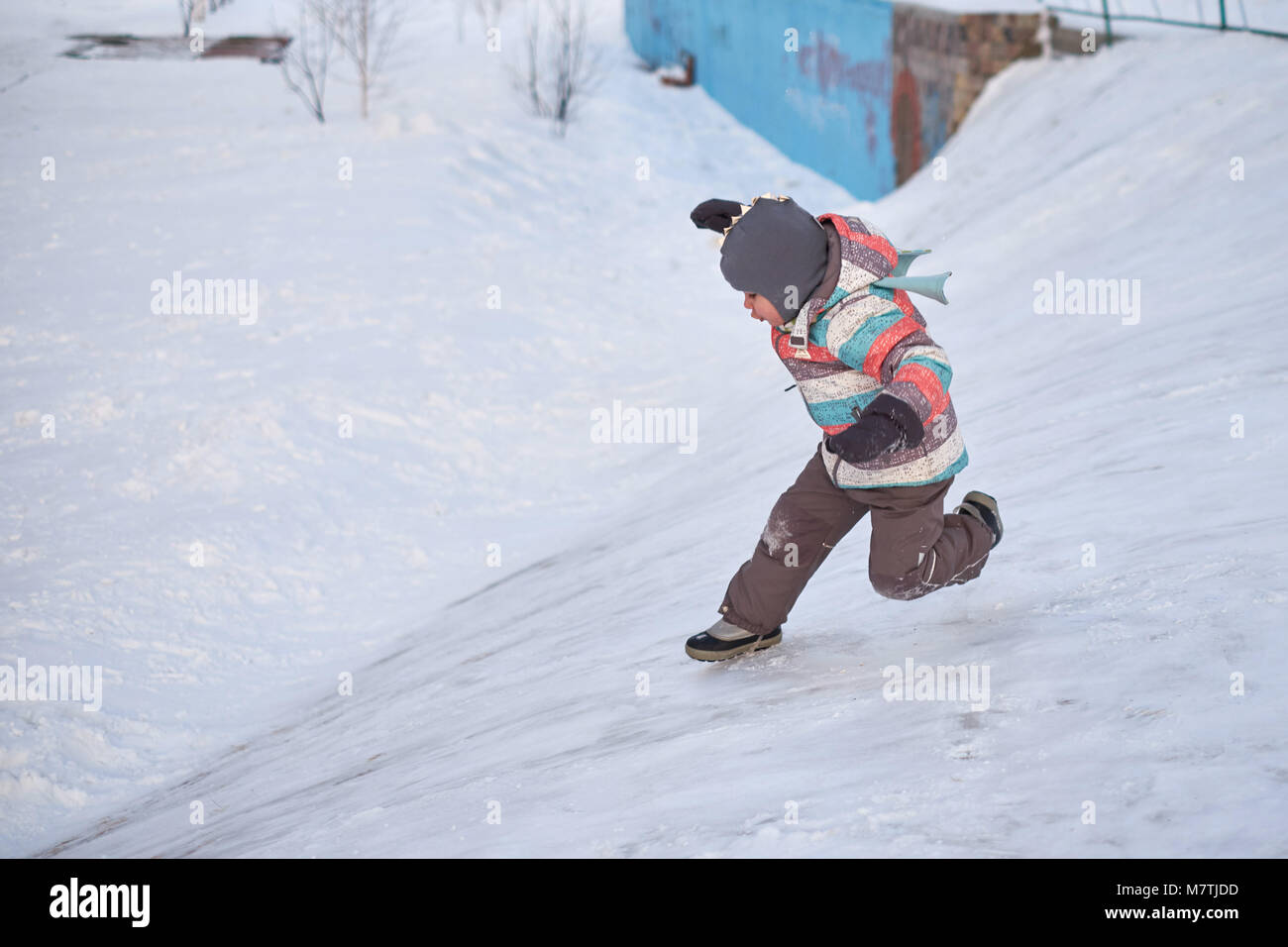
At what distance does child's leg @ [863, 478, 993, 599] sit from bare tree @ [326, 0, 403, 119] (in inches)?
486

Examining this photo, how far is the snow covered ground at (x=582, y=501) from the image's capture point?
90.4 inches

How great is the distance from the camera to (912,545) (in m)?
2.71

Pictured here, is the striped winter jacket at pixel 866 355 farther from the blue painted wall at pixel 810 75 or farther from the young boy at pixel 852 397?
the blue painted wall at pixel 810 75

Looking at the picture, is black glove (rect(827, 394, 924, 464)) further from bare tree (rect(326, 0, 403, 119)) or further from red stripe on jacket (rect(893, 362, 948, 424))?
bare tree (rect(326, 0, 403, 119))

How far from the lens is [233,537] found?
6031 mm

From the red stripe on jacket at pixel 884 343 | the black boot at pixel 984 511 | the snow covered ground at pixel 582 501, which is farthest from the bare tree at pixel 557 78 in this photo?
the red stripe on jacket at pixel 884 343

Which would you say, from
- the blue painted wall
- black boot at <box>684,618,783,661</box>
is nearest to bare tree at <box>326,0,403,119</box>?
the blue painted wall

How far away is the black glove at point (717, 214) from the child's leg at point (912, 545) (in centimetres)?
75

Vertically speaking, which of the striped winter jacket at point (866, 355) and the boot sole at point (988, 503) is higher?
the striped winter jacket at point (866, 355)

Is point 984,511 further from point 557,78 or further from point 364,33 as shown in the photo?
point 557,78

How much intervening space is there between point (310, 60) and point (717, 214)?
1609cm

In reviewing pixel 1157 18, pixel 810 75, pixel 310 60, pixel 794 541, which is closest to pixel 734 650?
pixel 794 541

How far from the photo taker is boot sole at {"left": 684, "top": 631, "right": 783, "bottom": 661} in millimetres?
3086

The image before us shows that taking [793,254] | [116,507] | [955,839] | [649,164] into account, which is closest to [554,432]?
[116,507]
